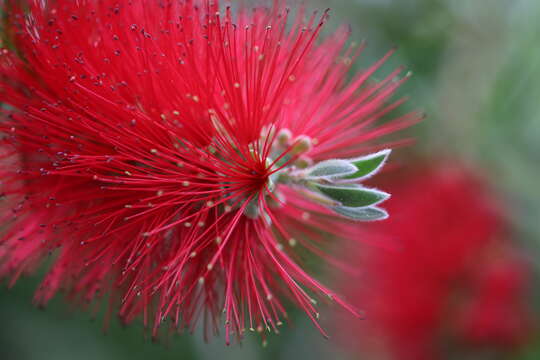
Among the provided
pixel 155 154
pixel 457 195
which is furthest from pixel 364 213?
pixel 457 195

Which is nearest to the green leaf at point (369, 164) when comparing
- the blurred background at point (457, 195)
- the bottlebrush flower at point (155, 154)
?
the bottlebrush flower at point (155, 154)

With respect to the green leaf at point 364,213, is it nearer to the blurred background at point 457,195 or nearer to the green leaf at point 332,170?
the green leaf at point 332,170

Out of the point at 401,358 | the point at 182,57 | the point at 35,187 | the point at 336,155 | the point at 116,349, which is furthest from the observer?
the point at 116,349

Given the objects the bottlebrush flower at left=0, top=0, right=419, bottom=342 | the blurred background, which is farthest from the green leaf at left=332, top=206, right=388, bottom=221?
the blurred background

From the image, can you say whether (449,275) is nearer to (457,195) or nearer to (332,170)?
(457,195)

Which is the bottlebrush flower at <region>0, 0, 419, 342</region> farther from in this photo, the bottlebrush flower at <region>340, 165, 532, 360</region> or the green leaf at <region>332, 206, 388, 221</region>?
the bottlebrush flower at <region>340, 165, 532, 360</region>

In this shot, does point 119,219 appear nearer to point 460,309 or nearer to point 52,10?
point 52,10

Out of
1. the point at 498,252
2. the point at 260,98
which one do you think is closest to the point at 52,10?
the point at 260,98

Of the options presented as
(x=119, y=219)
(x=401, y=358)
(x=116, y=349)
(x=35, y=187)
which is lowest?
(x=401, y=358)
